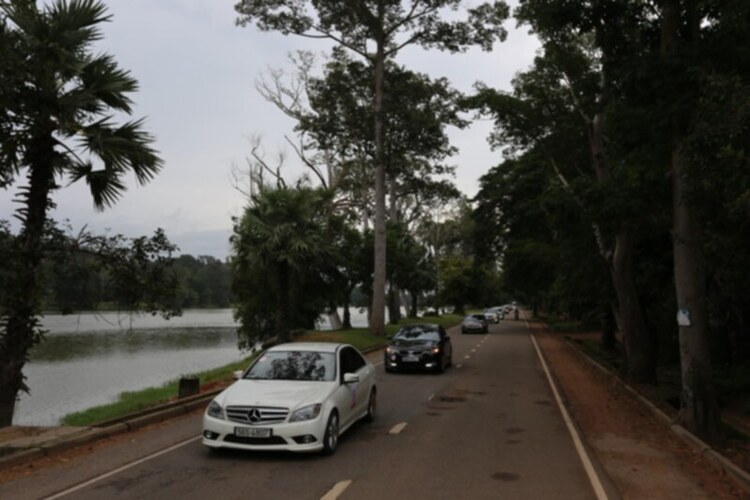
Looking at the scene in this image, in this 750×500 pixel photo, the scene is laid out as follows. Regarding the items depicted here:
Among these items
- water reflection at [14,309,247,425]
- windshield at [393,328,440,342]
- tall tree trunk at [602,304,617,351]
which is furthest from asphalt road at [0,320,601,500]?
tall tree trunk at [602,304,617,351]

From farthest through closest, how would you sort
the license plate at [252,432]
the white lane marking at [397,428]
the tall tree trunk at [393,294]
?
1. the tall tree trunk at [393,294]
2. the white lane marking at [397,428]
3. the license plate at [252,432]

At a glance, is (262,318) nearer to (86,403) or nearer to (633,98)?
(86,403)

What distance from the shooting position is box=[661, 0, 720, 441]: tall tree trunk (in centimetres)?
1136

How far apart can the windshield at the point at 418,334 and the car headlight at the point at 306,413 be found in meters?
12.4

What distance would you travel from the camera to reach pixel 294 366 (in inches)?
395

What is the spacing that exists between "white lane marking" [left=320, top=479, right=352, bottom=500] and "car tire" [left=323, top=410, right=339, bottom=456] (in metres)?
1.16

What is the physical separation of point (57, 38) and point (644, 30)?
11155 millimetres

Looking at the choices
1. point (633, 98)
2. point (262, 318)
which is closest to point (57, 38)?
point (633, 98)

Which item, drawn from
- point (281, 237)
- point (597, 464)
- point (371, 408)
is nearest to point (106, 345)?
point (281, 237)

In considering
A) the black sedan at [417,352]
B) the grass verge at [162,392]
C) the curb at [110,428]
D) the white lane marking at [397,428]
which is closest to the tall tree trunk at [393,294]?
the grass verge at [162,392]

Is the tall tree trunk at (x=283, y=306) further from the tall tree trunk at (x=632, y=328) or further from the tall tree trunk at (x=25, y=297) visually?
the tall tree trunk at (x=25, y=297)

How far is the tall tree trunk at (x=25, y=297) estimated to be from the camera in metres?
10.6

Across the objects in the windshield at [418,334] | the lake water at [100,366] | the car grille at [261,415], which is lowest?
the lake water at [100,366]

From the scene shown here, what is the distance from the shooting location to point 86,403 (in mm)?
19984
